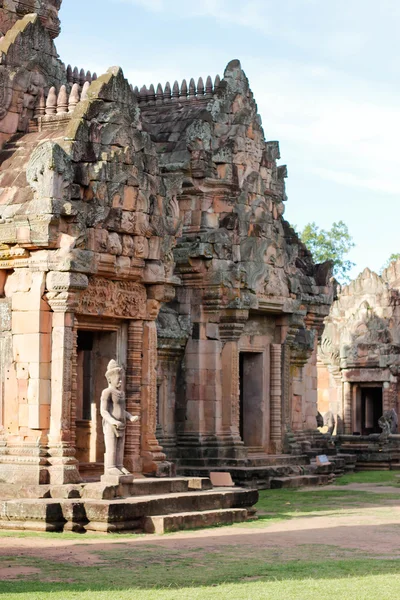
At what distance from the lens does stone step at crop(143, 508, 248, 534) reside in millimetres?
16766

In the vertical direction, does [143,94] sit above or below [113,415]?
above

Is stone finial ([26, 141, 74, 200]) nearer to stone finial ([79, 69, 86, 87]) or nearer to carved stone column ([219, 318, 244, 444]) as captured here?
stone finial ([79, 69, 86, 87])

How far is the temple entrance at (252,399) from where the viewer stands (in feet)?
87.2

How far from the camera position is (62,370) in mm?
17297

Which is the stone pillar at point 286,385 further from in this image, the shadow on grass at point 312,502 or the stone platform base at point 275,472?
the shadow on grass at point 312,502

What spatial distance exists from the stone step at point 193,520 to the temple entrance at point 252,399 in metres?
7.91

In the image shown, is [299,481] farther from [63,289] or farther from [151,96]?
[63,289]

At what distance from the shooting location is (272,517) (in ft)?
63.3

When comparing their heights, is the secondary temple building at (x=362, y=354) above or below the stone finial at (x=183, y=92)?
below

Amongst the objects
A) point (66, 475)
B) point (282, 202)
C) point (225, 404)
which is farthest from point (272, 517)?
point (282, 202)

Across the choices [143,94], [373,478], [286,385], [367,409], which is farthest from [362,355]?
[143,94]

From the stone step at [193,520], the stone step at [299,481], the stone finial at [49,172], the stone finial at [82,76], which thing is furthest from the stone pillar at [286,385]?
the stone finial at [49,172]

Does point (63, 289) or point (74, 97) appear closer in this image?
point (63, 289)

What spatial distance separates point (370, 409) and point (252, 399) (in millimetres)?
16962
